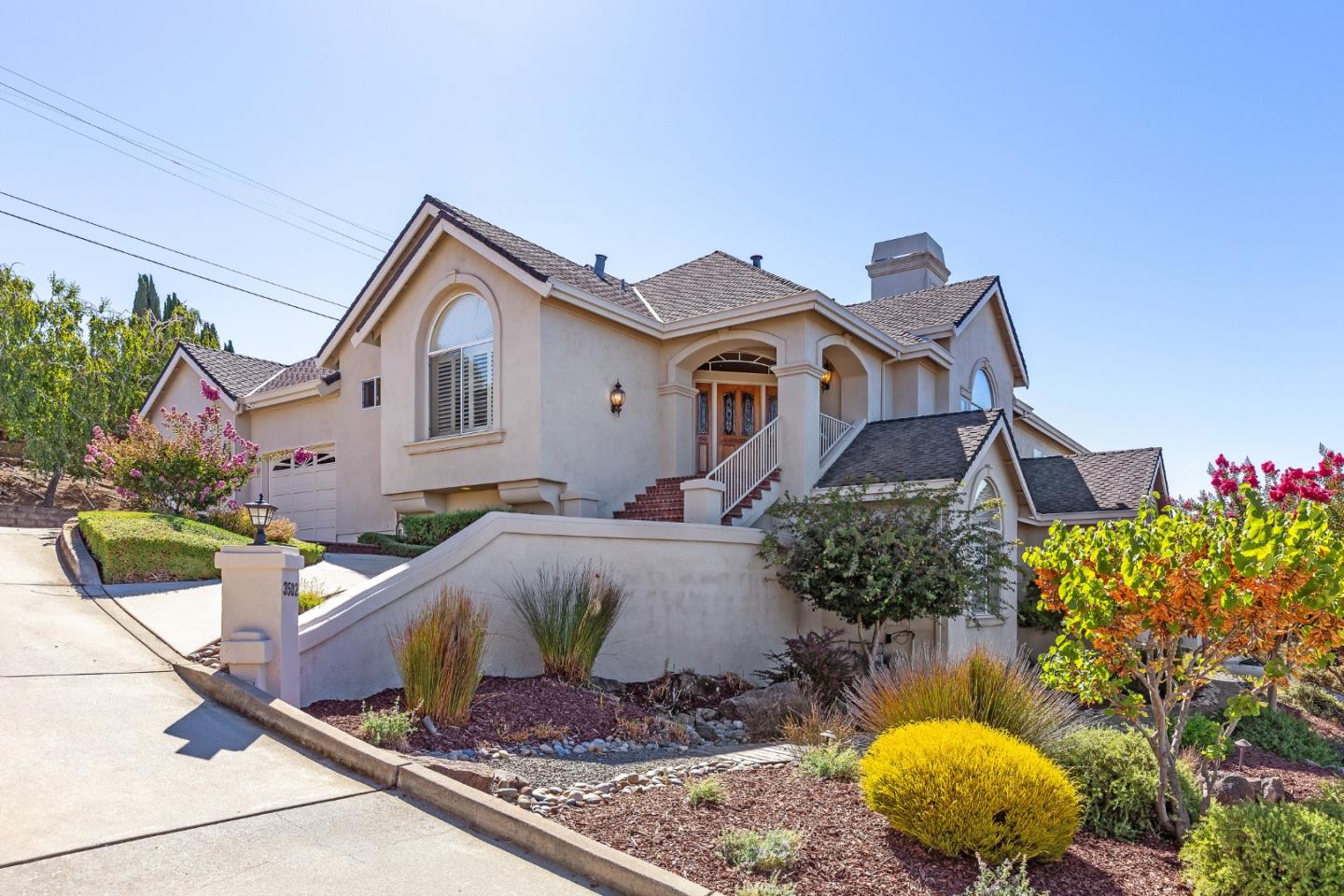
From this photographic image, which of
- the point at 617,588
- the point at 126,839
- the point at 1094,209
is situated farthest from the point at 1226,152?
the point at 126,839

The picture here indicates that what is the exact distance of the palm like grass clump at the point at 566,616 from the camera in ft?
30.8

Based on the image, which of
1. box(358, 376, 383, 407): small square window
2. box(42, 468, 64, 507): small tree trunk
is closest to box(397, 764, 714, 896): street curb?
box(358, 376, 383, 407): small square window

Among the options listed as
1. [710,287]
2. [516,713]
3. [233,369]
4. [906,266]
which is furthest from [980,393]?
[233,369]

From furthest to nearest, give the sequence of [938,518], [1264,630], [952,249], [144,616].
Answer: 1. [952,249]
2. [938,518]
3. [144,616]
4. [1264,630]

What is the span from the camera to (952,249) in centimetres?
2472

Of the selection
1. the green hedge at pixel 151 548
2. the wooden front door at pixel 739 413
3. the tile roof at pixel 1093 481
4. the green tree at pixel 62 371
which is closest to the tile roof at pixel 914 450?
the wooden front door at pixel 739 413

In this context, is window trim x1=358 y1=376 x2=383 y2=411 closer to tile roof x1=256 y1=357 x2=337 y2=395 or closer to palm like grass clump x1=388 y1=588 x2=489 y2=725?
tile roof x1=256 y1=357 x2=337 y2=395

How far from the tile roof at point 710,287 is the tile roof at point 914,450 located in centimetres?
301

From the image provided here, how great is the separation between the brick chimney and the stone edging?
20.1 metres

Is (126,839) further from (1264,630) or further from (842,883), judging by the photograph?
(1264,630)

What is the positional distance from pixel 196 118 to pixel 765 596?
13.0 metres

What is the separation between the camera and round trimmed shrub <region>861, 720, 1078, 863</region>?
4785 mm

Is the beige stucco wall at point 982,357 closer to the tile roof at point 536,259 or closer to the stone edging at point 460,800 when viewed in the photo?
the tile roof at point 536,259

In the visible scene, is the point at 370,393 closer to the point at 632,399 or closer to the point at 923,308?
the point at 632,399
